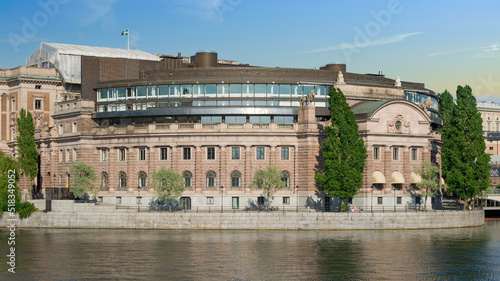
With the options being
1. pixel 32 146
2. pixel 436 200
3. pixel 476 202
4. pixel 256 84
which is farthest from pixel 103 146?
pixel 476 202

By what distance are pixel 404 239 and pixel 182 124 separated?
135 ft

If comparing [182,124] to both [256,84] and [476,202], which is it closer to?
[256,84]

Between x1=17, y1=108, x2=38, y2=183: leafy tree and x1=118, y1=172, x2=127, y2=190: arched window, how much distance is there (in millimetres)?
20903

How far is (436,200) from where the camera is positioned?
137 metres

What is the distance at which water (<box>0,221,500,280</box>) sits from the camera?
263ft

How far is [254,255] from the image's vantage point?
90812 mm

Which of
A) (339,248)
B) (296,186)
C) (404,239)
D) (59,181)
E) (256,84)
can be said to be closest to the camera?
(339,248)

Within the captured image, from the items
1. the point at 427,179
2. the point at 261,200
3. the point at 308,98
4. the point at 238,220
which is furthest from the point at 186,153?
the point at 427,179

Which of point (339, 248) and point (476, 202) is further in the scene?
point (476, 202)

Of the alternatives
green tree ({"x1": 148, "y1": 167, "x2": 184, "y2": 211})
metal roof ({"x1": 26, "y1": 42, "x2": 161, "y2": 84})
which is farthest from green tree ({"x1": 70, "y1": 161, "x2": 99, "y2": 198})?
metal roof ({"x1": 26, "y1": 42, "x2": 161, "y2": 84})

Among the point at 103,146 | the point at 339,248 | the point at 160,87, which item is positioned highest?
the point at 160,87

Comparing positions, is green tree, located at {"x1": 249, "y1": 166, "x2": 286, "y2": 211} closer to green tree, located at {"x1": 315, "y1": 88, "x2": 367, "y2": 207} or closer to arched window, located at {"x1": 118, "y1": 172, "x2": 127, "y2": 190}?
green tree, located at {"x1": 315, "y1": 88, "x2": 367, "y2": 207}

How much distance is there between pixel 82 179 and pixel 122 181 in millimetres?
7319

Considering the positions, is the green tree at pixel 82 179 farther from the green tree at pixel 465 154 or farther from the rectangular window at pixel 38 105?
the green tree at pixel 465 154
